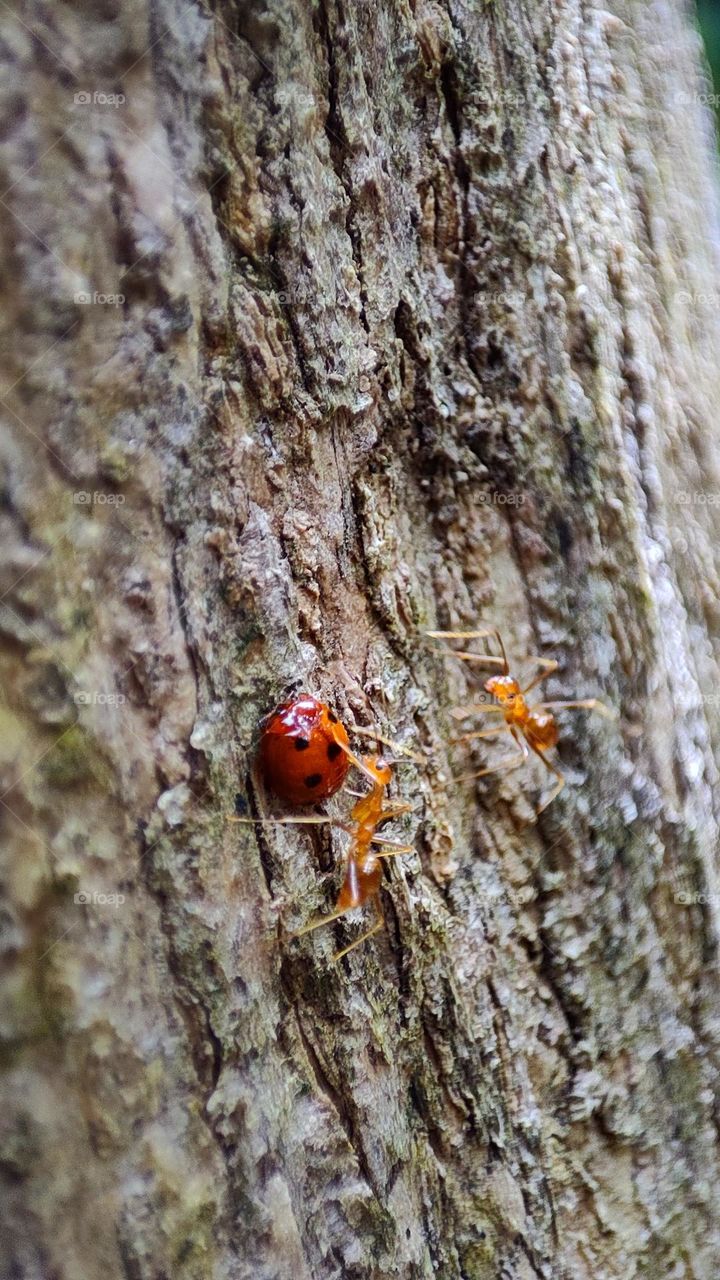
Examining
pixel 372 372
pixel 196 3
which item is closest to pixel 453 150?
pixel 372 372

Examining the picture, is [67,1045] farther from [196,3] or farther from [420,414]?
[196,3]

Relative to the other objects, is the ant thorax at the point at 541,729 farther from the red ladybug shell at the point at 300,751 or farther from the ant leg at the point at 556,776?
the red ladybug shell at the point at 300,751

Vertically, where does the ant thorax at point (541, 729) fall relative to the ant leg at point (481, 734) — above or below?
above

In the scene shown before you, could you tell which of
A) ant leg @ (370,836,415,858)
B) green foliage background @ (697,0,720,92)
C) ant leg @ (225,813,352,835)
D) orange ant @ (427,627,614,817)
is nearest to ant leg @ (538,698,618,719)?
orange ant @ (427,627,614,817)

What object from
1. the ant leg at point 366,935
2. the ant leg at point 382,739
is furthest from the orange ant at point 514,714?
the ant leg at point 366,935

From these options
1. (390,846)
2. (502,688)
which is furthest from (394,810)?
(502,688)

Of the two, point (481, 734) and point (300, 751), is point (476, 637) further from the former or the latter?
point (300, 751)

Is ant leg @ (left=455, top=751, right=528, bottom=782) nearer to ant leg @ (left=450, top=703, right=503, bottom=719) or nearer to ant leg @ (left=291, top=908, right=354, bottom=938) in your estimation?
ant leg @ (left=450, top=703, right=503, bottom=719)
